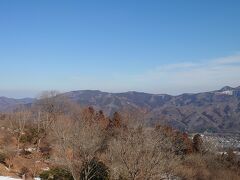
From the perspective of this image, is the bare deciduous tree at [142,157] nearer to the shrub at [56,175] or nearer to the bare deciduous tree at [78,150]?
the bare deciduous tree at [78,150]

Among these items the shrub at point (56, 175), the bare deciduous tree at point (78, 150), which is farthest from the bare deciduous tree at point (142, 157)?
the shrub at point (56, 175)

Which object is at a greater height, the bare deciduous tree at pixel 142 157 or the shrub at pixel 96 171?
the bare deciduous tree at pixel 142 157

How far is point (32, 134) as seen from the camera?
158 feet

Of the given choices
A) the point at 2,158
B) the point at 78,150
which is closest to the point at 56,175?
the point at 78,150

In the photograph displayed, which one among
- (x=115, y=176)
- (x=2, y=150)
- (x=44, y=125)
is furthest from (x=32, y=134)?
(x=115, y=176)

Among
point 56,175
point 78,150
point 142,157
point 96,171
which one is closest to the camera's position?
point 142,157

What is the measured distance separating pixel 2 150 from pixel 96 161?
12.2 metres

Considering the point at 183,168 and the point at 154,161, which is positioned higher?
the point at 154,161

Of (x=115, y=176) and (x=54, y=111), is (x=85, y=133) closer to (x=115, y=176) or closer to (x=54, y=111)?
(x=115, y=176)

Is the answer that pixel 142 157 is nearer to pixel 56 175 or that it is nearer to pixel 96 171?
pixel 96 171

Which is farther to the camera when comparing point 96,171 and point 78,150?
point 78,150

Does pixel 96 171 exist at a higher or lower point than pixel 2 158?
higher

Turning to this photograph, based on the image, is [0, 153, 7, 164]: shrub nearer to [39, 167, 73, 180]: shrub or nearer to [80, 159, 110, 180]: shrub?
[39, 167, 73, 180]: shrub

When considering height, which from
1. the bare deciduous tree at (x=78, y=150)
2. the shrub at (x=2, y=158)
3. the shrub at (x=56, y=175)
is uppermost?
the bare deciduous tree at (x=78, y=150)
